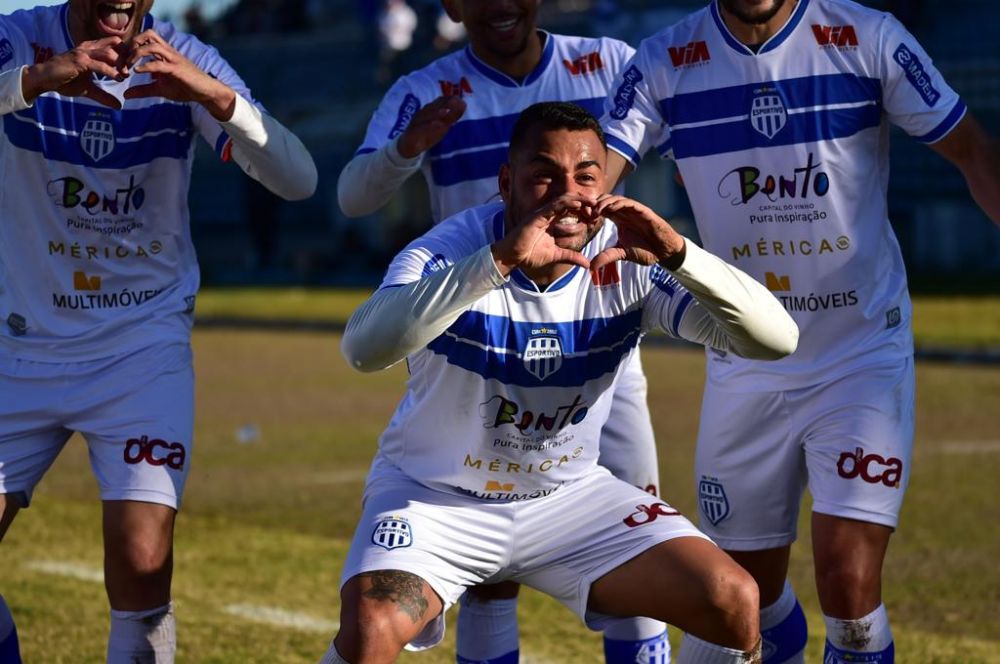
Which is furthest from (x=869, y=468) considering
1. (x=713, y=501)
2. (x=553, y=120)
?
(x=553, y=120)

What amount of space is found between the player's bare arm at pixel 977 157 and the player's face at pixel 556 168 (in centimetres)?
124

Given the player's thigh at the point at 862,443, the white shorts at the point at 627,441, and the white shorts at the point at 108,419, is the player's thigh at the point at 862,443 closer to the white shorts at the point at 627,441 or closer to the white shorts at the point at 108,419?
the white shorts at the point at 627,441

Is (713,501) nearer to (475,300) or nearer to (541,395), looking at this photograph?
(541,395)

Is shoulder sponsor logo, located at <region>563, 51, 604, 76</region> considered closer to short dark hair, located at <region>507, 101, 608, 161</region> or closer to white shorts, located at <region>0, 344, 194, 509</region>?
short dark hair, located at <region>507, 101, 608, 161</region>

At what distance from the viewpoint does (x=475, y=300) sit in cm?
484

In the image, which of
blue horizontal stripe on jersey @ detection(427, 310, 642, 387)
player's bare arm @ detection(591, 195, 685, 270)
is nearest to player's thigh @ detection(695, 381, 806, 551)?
blue horizontal stripe on jersey @ detection(427, 310, 642, 387)

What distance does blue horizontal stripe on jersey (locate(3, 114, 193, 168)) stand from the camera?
571cm

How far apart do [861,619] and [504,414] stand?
4.23 feet

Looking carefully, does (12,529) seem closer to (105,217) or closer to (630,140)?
(105,217)

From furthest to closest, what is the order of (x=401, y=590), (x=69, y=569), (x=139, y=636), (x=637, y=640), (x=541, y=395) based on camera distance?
(x=69, y=569) → (x=637, y=640) → (x=139, y=636) → (x=541, y=395) → (x=401, y=590)

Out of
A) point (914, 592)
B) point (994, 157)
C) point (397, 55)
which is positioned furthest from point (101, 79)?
point (397, 55)

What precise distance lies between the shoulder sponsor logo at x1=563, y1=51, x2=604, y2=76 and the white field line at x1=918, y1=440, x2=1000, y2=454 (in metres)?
6.50

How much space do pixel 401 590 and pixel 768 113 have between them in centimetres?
205

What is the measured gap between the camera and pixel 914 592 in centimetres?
823
